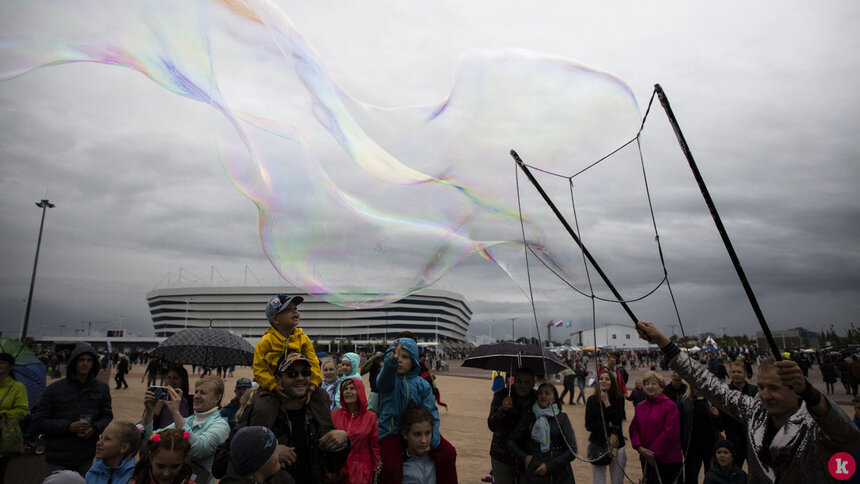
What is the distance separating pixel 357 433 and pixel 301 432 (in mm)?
810

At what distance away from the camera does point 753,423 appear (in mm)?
3133

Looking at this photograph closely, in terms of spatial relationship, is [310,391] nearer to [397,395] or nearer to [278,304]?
[278,304]

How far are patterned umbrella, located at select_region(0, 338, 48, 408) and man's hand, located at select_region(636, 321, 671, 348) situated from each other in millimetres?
6820

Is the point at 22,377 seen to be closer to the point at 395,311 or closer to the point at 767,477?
the point at 767,477

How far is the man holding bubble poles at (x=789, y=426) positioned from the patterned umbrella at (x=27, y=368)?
7097mm

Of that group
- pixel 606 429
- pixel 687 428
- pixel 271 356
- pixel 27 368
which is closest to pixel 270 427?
pixel 271 356

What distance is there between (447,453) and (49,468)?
4.29 m

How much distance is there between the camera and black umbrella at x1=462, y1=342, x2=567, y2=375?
6992 mm

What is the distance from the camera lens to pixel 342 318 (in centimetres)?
8506

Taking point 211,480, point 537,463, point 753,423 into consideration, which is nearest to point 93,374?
point 211,480

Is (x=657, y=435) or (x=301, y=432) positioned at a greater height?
(x=301, y=432)

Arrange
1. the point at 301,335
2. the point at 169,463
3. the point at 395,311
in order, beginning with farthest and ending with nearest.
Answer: the point at 395,311, the point at 301,335, the point at 169,463

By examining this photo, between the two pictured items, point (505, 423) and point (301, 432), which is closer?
point (301, 432)

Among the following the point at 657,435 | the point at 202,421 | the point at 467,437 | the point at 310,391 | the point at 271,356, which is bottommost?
the point at 467,437
